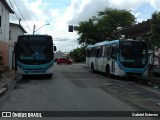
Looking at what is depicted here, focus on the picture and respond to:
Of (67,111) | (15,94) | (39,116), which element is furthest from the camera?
(15,94)

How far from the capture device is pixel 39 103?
1499cm

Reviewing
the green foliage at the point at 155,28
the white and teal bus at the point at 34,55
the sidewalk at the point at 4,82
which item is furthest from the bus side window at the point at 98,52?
the sidewalk at the point at 4,82

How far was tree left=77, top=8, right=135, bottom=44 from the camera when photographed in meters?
66.2

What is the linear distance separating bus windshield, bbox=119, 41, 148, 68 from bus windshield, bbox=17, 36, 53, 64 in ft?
16.5

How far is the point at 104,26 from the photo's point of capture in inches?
2618

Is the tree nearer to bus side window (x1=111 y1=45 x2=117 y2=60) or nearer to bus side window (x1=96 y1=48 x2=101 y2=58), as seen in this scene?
bus side window (x1=96 y1=48 x2=101 y2=58)

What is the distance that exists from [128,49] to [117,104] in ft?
48.8

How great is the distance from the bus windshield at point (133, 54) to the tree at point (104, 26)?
1418 inches

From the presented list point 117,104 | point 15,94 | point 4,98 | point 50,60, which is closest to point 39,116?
point 117,104

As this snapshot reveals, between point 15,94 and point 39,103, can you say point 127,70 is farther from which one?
point 39,103

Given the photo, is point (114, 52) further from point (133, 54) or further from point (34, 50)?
point (34, 50)

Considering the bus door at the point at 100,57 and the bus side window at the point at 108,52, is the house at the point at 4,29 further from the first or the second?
the bus side window at the point at 108,52

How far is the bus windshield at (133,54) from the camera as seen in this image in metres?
29.4

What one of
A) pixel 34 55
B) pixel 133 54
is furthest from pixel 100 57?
pixel 34 55
